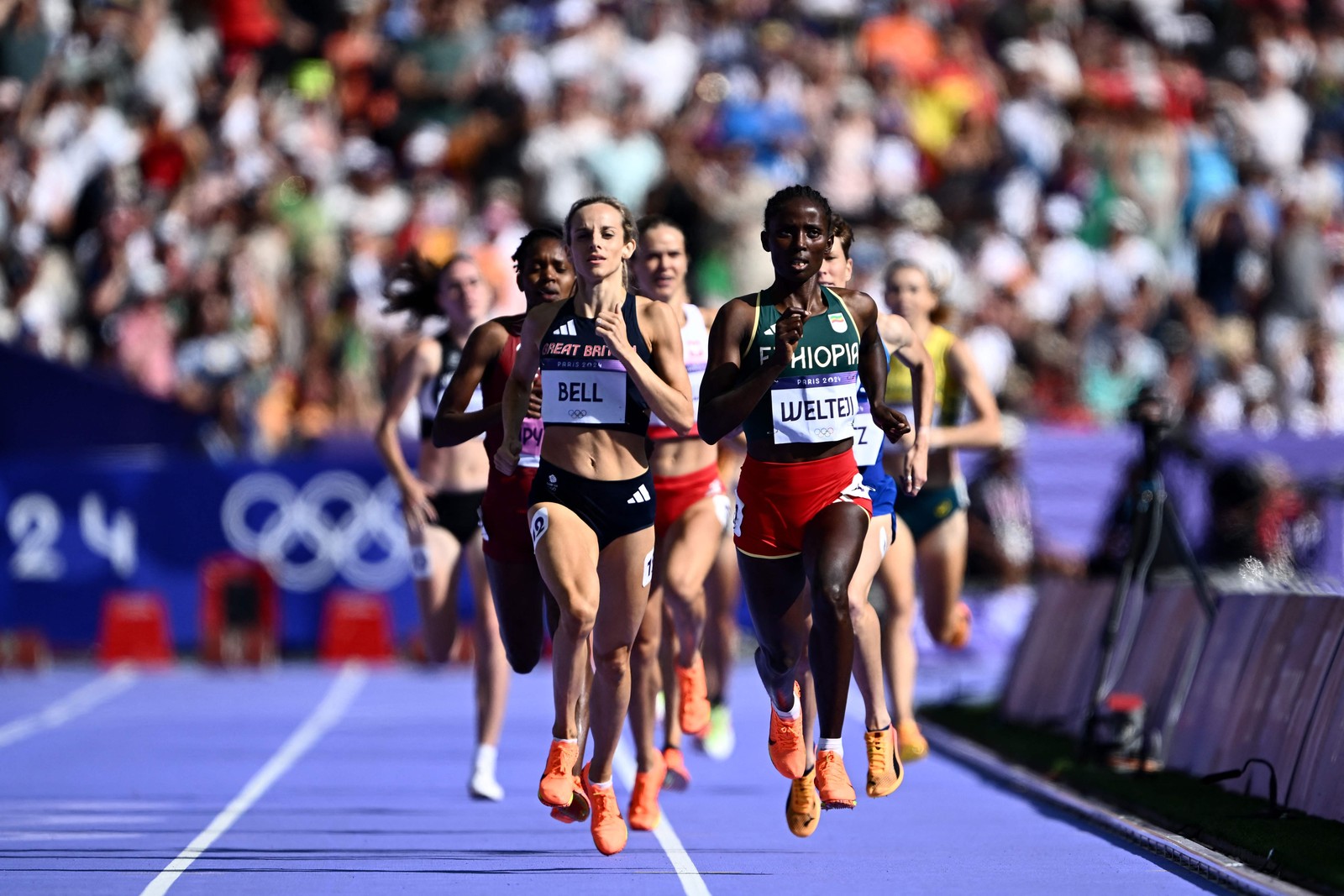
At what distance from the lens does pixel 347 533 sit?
63.2ft

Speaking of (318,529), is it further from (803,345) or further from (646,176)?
(803,345)

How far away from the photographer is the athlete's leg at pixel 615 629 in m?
8.40

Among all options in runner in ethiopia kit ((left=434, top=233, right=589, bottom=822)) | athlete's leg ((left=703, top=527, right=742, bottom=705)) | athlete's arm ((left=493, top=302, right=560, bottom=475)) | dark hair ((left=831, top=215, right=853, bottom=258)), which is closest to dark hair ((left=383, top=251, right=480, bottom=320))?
athlete's leg ((left=703, top=527, right=742, bottom=705))

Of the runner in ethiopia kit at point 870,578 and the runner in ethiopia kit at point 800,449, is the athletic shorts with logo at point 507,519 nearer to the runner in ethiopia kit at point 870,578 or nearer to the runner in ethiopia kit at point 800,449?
the runner in ethiopia kit at point 800,449

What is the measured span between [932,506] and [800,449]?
11.0ft

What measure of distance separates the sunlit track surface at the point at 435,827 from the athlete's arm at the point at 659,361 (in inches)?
66.6

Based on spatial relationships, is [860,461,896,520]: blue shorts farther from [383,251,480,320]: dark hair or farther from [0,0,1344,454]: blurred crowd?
[0,0,1344,454]: blurred crowd

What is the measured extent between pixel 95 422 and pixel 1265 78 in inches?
531

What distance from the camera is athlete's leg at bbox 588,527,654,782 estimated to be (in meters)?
8.40

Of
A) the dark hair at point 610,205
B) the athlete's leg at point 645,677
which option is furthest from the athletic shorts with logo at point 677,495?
the dark hair at point 610,205

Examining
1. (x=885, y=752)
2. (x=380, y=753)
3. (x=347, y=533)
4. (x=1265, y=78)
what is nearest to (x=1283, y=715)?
(x=885, y=752)

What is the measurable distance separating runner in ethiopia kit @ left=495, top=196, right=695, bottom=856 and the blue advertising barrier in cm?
1082

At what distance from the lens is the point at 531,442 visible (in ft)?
30.5

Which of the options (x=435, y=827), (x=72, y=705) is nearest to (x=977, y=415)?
(x=435, y=827)
